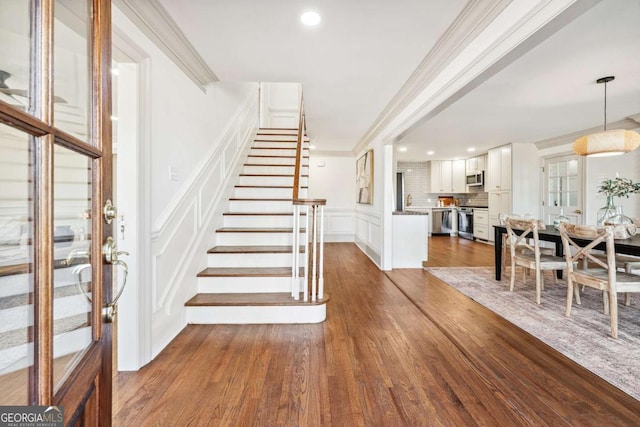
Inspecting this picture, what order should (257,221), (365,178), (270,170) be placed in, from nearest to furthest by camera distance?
(257,221) → (270,170) → (365,178)

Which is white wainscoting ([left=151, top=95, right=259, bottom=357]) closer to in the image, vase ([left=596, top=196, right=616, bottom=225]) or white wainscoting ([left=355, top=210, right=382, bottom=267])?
white wainscoting ([left=355, top=210, right=382, bottom=267])

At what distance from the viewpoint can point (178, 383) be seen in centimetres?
172

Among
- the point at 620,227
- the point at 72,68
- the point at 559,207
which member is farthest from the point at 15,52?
the point at 559,207

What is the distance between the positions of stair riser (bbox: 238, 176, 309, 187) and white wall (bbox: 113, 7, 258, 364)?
854mm

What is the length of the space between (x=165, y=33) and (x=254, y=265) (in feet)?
6.85

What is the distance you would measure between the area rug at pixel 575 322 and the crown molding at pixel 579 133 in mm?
2908

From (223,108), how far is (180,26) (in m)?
1.41

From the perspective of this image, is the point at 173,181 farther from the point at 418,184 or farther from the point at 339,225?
the point at 418,184

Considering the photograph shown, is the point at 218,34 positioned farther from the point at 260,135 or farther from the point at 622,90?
the point at 622,90

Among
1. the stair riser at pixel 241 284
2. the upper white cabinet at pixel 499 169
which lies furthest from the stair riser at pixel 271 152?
the upper white cabinet at pixel 499 169

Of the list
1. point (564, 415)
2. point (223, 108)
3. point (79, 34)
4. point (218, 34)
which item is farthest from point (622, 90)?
point (79, 34)

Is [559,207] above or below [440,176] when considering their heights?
below

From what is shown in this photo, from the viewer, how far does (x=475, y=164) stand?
8188 millimetres

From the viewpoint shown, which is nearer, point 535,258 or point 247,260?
point 247,260
